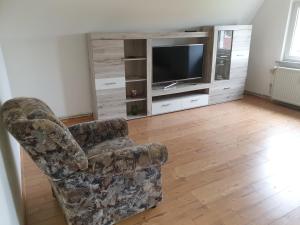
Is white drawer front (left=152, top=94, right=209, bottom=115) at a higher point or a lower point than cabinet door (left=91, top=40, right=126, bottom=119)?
lower

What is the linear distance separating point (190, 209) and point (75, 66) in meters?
2.68

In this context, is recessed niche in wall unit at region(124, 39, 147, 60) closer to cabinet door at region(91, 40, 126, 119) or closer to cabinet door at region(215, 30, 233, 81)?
cabinet door at region(91, 40, 126, 119)

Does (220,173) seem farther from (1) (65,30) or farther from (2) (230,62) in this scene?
(1) (65,30)

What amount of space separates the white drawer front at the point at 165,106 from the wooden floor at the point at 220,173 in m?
0.14

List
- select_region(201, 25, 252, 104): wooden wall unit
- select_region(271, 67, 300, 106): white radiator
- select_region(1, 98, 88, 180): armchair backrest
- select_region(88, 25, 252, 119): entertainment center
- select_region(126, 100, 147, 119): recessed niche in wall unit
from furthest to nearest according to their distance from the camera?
select_region(201, 25, 252, 104): wooden wall unit
select_region(271, 67, 300, 106): white radiator
select_region(126, 100, 147, 119): recessed niche in wall unit
select_region(88, 25, 252, 119): entertainment center
select_region(1, 98, 88, 180): armchair backrest

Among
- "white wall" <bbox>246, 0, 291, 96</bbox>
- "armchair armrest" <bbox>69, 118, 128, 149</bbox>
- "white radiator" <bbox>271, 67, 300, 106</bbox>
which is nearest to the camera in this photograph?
"armchair armrest" <bbox>69, 118, 128, 149</bbox>

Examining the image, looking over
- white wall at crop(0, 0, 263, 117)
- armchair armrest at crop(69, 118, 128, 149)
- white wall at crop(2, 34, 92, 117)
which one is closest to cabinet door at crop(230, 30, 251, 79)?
white wall at crop(0, 0, 263, 117)

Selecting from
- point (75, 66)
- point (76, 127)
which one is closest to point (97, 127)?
point (76, 127)

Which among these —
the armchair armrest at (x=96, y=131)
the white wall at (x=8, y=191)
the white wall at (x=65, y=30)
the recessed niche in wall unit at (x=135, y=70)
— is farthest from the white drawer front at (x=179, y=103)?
the white wall at (x=8, y=191)

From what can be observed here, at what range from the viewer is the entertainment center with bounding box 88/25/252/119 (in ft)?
11.1

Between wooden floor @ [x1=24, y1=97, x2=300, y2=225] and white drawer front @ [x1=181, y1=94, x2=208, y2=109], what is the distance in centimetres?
34

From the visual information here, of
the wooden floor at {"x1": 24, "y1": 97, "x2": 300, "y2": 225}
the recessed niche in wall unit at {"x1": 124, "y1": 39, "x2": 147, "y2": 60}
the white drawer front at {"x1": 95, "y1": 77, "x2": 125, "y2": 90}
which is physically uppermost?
the recessed niche in wall unit at {"x1": 124, "y1": 39, "x2": 147, "y2": 60}

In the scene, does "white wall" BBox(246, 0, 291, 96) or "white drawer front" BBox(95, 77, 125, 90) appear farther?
"white wall" BBox(246, 0, 291, 96)

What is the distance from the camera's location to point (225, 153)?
2805 mm
